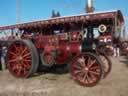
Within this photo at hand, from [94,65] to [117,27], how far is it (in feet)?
5.34

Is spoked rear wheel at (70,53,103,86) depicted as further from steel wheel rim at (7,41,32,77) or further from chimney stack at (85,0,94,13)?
chimney stack at (85,0,94,13)

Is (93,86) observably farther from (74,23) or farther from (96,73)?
(74,23)

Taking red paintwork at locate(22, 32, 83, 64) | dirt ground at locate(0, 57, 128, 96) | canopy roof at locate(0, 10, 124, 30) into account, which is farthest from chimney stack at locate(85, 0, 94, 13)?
dirt ground at locate(0, 57, 128, 96)

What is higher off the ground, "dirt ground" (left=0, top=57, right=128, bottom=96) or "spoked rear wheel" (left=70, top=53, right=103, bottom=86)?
"spoked rear wheel" (left=70, top=53, right=103, bottom=86)

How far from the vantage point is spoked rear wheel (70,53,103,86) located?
9.02 metres

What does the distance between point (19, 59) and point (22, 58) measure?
6.3 inches

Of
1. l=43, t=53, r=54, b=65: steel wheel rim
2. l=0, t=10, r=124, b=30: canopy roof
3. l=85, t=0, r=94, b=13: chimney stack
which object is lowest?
l=43, t=53, r=54, b=65: steel wheel rim

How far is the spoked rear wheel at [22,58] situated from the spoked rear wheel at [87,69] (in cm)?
195

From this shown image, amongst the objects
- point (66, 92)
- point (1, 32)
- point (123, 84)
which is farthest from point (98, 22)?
point (1, 32)

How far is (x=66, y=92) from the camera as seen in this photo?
824 cm

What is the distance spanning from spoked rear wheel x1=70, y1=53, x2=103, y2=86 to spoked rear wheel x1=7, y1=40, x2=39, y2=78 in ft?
6.39

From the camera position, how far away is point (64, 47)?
34.3 feet

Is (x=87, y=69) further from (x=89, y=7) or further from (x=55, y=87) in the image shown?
(x=89, y=7)

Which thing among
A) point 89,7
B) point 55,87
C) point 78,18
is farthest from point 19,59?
point 89,7
